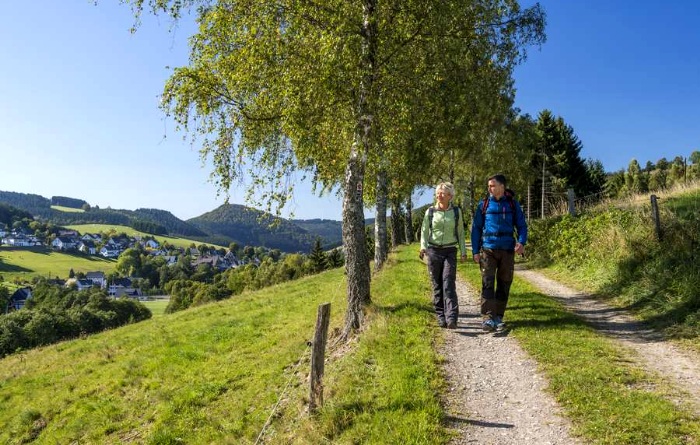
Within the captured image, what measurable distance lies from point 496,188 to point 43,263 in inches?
7531

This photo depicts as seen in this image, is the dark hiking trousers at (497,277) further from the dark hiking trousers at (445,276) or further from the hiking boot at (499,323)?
the dark hiking trousers at (445,276)

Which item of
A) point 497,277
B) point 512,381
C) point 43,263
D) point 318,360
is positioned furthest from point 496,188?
point 43,263

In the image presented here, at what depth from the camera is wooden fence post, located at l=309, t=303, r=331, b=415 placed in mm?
6355

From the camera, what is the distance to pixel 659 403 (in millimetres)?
5535

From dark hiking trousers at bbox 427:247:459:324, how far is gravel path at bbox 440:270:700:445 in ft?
1.40

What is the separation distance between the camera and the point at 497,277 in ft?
28.6

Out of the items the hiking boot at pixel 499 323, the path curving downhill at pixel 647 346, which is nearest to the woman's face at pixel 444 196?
the hiking boot at pixel 499 323

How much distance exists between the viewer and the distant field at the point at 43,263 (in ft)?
472

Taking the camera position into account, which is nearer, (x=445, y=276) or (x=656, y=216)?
(x=445, y=276)

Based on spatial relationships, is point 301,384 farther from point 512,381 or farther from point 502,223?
point 502,223

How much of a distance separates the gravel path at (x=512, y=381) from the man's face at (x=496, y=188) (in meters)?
2.76

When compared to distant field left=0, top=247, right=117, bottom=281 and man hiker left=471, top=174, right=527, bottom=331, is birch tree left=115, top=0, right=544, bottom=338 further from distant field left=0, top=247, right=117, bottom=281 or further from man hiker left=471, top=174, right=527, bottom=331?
distant field left=0, top=247, right=117, bottom=281

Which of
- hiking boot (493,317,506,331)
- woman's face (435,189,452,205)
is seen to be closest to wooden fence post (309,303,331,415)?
woman's face (435,189,452,205)

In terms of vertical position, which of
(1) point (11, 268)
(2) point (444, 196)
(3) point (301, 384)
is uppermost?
(2) point (444, 196)
